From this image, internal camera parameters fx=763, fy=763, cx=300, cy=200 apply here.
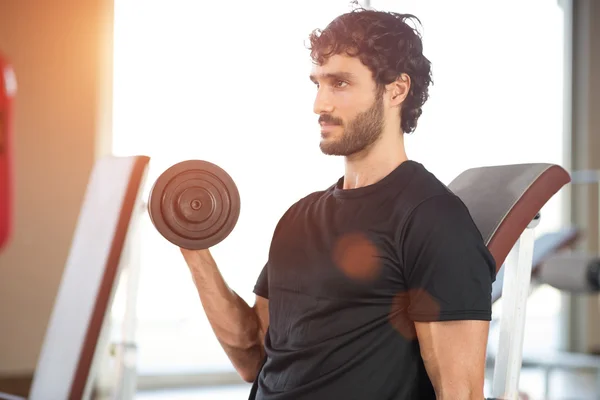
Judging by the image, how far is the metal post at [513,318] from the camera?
1283mm

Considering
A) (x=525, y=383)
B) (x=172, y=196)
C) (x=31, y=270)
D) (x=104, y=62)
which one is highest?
(x=104, y=62)

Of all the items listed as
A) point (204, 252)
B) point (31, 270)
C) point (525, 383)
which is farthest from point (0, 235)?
point (525, 383)

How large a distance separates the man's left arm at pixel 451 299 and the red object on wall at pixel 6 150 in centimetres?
80

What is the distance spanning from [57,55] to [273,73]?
0.97 meters

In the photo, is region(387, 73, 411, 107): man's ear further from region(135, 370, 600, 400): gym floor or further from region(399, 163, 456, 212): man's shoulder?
region(135, 370, 600, 400): gym floor

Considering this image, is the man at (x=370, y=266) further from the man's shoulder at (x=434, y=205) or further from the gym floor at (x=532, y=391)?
the gym floor at (x=532, y=391)

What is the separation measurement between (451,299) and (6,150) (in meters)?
0.81

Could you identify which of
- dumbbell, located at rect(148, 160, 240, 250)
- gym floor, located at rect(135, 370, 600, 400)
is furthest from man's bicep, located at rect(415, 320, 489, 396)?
gym floor, located at rect(135, 370, 600, 400)

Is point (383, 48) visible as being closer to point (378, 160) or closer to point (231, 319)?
point (378, 160)

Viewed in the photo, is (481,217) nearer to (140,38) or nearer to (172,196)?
(172,196)

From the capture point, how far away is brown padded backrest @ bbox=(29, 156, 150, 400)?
148 cm

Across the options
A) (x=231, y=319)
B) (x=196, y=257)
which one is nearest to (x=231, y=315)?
(x=231, y=319)

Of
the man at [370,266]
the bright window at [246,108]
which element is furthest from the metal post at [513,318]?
the bright window at [246,108]

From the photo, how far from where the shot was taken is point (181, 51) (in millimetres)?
3439
